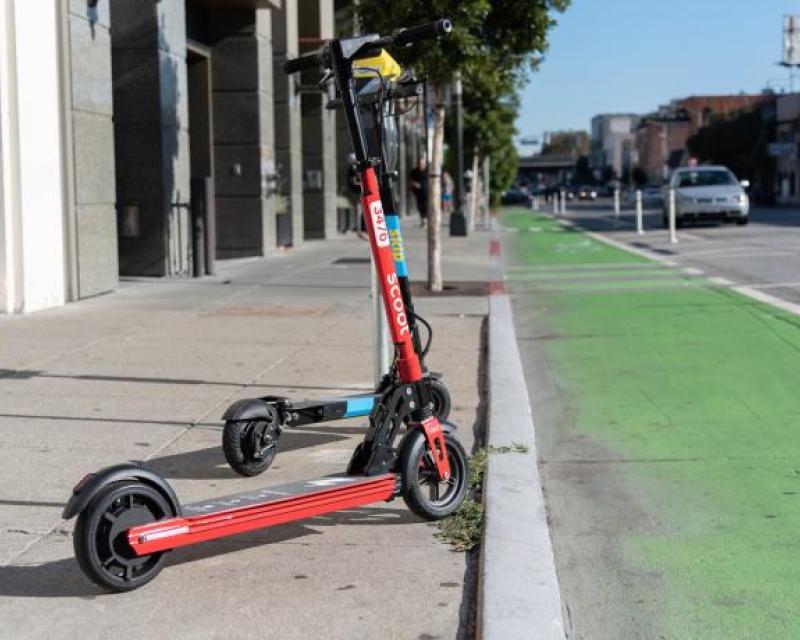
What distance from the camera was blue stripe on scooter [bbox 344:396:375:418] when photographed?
6254 mm

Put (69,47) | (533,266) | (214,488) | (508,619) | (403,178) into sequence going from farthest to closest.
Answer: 1. (403,178)
2. (533,266)
3. (69,47)
4. (214,488)
5. (508,619)

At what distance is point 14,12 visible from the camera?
42.4 feet

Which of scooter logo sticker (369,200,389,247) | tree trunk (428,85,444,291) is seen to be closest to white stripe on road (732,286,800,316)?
tree trunk (428,85,444,291)

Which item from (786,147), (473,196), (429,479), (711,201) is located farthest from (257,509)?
(786,147)

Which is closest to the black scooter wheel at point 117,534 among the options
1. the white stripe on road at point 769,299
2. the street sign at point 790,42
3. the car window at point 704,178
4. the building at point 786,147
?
the white stripe on road at point 769,299

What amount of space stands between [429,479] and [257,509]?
0.91m

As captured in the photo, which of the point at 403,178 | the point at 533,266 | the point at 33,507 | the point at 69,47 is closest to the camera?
the point at 33,507

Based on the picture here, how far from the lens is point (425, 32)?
5035 mm

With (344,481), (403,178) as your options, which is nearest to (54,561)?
(344,481)

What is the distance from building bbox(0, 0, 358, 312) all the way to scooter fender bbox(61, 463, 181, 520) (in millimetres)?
3448

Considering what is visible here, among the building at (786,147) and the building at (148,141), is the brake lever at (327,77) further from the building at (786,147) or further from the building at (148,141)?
the building at (786,147)

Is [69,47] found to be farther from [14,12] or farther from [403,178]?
[403,178]

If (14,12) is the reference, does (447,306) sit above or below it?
below

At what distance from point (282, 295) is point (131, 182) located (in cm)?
380
